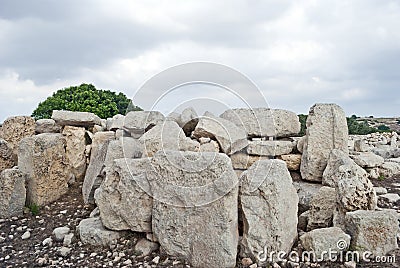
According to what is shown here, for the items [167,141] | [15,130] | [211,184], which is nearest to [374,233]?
[211,184]

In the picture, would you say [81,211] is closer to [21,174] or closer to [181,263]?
[21,174]

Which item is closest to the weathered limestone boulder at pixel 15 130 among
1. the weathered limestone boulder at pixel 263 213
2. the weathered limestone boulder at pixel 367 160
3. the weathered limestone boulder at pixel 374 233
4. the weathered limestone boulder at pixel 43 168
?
the weathered limestone boulder at pixel 43 168

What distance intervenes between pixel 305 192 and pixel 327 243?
173 cm

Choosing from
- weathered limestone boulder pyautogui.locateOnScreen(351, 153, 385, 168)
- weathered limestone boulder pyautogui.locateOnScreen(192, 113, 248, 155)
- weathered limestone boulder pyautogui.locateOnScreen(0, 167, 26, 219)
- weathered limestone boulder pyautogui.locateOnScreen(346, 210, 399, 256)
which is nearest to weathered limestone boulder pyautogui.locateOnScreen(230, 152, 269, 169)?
weathered limestone boulder pyautogui.locateOnScreen(192, 113, 248, 155)

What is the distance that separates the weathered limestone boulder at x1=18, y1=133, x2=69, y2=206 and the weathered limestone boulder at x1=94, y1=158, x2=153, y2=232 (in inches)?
68.1

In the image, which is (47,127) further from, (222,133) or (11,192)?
(222,133)

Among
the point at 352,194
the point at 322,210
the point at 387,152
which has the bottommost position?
the point at 322,210

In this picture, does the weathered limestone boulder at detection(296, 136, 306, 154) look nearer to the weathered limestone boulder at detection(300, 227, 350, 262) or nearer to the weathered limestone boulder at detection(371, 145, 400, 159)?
the weathered limestone boulder at detection(300, 227, 350, 262)

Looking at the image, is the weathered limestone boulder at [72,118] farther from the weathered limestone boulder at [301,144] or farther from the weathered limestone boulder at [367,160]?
the weathered limestone boulder at [367,160]

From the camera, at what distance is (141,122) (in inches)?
271

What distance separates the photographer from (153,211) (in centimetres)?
486

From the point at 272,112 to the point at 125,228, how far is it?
11.5 ft

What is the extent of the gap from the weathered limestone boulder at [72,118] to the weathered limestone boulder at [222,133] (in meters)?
2.35

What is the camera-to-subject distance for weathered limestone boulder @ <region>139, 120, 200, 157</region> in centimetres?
577
